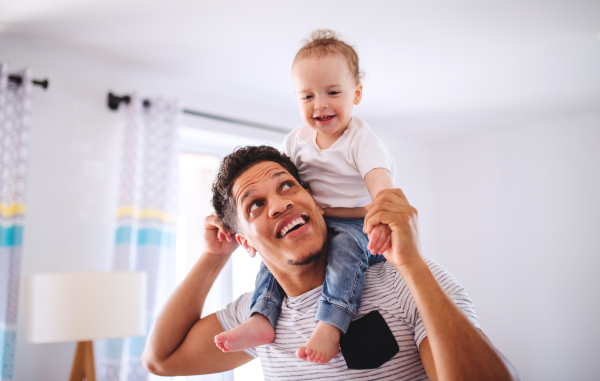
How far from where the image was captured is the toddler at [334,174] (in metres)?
1.17

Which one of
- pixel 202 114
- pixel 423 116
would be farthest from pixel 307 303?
pixel 423 116

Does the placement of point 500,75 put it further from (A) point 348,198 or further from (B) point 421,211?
(A) point 348,198

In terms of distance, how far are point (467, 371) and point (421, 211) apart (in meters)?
4.29

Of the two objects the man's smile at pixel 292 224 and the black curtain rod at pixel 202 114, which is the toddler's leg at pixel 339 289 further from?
the black curtain rod at pixel 202 114

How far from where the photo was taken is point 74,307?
2152 mm

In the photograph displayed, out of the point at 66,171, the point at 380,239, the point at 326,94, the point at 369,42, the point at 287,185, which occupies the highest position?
the point at 369,42

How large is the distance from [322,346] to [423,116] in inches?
146

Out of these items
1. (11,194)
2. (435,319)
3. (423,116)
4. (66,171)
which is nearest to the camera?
(435,319)

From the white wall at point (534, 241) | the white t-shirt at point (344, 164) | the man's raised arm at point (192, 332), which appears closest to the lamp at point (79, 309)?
the man's raised arm at point (192, 332)

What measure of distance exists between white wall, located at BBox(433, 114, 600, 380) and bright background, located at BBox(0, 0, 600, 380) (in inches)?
0.5

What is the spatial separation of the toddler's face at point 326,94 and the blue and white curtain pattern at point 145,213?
1934 mm

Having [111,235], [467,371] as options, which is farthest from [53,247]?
[467,371]

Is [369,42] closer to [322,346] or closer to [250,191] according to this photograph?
[250,191]

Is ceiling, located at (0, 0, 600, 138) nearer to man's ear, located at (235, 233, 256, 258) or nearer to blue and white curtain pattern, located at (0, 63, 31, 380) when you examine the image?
blue and white curtain pattern, located at (0, 63, 31, 380)
